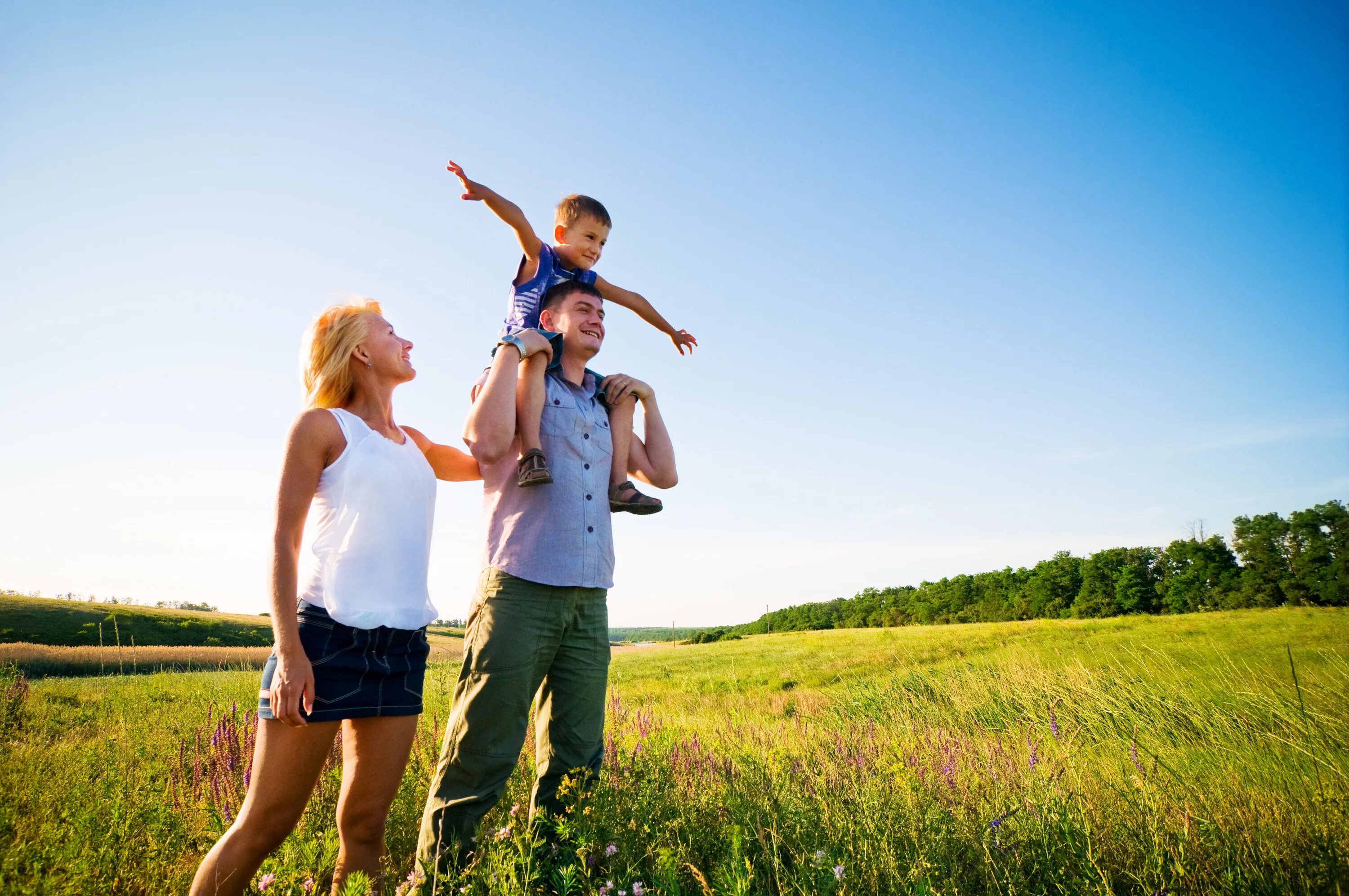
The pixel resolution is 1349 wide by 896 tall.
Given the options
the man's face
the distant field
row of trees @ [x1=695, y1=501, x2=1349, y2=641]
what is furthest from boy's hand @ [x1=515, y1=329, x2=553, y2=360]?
row of trees @ [x1=695, y1=501, x2=1349, y2=641]

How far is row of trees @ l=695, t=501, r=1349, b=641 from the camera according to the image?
47.2 m

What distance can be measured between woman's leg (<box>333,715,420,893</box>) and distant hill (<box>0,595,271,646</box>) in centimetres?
2977

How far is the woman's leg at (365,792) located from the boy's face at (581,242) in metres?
3.00

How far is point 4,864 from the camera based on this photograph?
230 cm

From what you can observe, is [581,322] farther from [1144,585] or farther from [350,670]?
[1144,585]

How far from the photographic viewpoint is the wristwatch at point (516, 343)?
9.29 feet

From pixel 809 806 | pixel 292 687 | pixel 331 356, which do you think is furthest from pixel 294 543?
pixel 809 806

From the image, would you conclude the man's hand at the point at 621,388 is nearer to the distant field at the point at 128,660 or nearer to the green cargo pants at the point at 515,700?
the green cargo pants at the point at 515,700

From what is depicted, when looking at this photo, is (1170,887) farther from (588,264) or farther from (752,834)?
(588,264)

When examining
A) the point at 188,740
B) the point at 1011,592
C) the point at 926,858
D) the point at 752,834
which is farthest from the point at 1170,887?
the point at 1011,592

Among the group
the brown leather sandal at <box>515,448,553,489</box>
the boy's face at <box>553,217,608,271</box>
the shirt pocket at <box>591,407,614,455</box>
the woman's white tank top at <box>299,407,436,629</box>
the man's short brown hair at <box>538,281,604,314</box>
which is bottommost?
the woman's white tank top at <box>299,407,436,629</box>

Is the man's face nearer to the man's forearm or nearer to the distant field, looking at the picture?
the man's forearm

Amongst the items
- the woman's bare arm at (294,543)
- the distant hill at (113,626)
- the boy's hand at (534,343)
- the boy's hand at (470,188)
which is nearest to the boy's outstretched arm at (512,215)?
the boy's hand at (470,188)

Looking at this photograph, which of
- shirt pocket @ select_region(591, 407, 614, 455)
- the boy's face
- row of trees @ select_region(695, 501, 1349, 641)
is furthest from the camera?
row of trees @ select_region(695, 501, 1349, 641)
